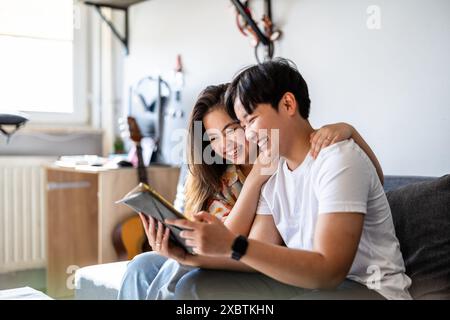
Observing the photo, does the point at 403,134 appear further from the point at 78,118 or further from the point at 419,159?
the point at 78,118

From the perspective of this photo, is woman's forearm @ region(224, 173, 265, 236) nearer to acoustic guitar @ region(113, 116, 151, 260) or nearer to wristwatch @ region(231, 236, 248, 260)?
wristwatch @ region(231, 236, 248, 260)

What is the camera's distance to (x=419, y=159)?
60.5 inches

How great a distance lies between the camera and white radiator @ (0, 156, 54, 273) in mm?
2562

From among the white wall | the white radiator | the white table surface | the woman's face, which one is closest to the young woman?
the woman's face

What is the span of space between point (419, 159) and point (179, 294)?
855 millimetres

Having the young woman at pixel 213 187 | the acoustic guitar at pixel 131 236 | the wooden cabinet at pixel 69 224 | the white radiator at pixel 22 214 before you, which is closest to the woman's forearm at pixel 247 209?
the young woman at pixel 213 187

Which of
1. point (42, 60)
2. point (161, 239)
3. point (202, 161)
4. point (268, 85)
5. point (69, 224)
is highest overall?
point (42, 60)

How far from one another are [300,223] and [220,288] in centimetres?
19

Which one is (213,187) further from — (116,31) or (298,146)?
(116,31)

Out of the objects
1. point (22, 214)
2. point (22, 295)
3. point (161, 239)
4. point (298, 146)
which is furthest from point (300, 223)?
point (22, 214)

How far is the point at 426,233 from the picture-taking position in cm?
119

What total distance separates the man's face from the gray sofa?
1.28ft

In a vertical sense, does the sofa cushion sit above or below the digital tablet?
below

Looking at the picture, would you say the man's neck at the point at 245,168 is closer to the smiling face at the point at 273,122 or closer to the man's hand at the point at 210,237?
the smiling face at the point at 273,122
